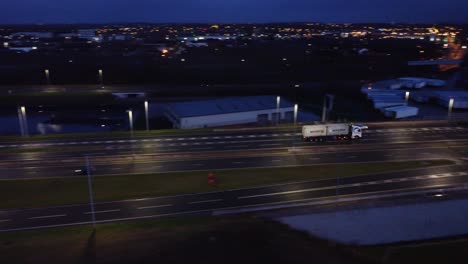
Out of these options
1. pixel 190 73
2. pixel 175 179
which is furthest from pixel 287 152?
pixel 190 73

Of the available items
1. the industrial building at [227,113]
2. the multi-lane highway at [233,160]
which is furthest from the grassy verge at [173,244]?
the industrial building at [227,113]

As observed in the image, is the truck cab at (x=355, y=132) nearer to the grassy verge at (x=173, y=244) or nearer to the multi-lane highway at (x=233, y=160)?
the multi-lane highway at (x=233, y=160)

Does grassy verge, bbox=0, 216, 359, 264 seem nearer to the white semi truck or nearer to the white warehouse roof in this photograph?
the white semi truck

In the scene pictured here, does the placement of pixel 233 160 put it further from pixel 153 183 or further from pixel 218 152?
pixel 153 183

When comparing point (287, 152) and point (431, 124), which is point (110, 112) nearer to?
point (287, 152)

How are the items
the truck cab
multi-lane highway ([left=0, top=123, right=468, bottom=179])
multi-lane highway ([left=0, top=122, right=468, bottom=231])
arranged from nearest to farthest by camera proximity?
multi-lane highway ([left=0, top=122, right=468, bottom=231]), multi-lane highway ([left=0, top=123, right=468, bottom=179]), the truck cab

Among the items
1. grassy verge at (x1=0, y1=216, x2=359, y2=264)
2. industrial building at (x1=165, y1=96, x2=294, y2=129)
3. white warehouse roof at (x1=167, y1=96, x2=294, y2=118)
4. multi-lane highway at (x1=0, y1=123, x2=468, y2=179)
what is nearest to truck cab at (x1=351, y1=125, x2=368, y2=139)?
multi-lane highway at (x1=0, y1=123, x2=468, y2=179)

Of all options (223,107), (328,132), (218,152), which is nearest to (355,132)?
(328,132)
